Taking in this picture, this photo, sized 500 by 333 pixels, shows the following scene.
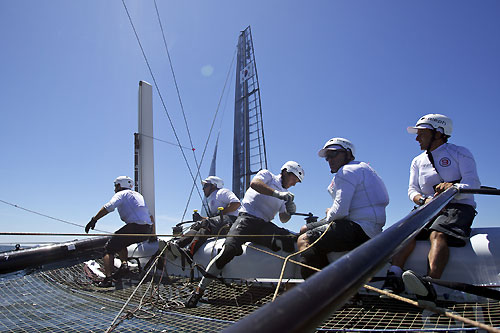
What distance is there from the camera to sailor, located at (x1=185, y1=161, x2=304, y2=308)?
3732mm

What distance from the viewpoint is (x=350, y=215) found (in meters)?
3.11

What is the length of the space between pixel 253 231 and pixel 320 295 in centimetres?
352

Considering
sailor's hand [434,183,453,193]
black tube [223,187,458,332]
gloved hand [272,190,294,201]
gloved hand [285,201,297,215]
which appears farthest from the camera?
gloved hand [285,201,297,215]

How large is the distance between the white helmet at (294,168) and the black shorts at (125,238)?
2.94 metres

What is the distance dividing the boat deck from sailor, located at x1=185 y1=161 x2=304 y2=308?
13.3 inches

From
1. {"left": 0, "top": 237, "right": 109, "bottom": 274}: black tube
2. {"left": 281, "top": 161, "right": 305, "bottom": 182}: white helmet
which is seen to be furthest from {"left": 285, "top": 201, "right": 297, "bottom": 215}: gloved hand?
{"left": 0, "top": 237, "right": 109, "bottom": 274}: black tube

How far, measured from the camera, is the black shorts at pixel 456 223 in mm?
2664

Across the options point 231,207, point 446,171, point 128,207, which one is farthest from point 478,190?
point 128,207

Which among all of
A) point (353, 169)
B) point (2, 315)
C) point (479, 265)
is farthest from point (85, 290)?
point (479, 265)

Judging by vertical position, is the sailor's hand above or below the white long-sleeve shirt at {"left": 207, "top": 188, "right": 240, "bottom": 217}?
Result: below

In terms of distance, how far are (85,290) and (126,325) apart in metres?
2.34

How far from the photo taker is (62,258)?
20.2 ft

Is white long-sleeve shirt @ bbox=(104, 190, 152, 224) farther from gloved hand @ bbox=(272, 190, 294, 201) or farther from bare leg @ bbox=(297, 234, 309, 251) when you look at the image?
bare leg @ bbox=(297, 234, 309, 251)

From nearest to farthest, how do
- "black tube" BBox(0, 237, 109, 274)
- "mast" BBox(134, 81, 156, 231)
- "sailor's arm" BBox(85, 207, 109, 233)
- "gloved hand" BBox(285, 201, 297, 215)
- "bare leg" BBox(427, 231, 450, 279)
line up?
"bare leg" BBox(427, 231, 450, 279), "gloved hand" BBox(285, 201, 297, 215), "black tube" BBox(0, 237, 109, 274), "sailor's arm" BBox(85, 207, 109, 233), "mast" BBox(134, 81, 156, 231)
